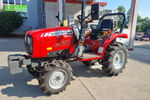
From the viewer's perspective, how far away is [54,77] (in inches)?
102


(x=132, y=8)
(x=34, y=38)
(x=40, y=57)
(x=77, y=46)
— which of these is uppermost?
(x=132, y=8)

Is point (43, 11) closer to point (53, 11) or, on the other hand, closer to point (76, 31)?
point (53, 11)

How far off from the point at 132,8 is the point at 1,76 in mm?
7350

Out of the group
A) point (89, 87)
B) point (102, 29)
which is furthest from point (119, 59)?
point (89, 87)

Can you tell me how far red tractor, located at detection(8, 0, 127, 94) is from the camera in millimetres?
2475

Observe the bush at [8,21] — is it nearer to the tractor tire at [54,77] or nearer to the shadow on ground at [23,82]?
the shadow on ground at [23,82]

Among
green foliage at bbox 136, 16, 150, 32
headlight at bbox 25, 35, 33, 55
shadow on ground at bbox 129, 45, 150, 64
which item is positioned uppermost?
green foliage at bbox 136, 16, 150, 32

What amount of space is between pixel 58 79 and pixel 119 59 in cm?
209

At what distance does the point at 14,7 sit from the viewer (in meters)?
17.3

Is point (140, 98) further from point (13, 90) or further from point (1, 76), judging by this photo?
point (1, 76)

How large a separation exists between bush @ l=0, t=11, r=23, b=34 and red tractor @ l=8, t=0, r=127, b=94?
12.2 metres

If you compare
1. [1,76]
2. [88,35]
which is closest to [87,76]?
[88,35]

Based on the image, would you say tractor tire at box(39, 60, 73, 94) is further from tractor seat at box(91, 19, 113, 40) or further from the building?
the building

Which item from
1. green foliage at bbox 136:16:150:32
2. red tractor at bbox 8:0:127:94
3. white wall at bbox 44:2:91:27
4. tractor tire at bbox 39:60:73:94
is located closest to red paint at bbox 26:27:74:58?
red tractor at bbox 8:0:127:94
